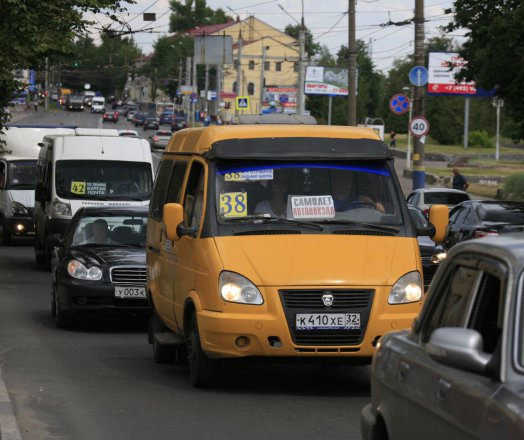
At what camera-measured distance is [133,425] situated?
→ 9031 millimetres

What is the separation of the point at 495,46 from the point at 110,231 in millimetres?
18580

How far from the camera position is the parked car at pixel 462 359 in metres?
4.39

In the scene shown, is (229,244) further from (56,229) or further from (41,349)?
(56,229)

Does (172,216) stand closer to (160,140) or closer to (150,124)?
(160,140)

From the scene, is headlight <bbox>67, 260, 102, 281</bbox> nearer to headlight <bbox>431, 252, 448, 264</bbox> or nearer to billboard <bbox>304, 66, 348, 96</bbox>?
headlight <bbox>431, 252, 448, 264</bbox>

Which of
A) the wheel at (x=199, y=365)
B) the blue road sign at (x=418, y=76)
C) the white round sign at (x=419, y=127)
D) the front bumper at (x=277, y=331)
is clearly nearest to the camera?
the front bumper at (x=277, y=331)

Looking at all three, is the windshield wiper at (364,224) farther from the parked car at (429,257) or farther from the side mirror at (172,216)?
the parked car at (429,257)

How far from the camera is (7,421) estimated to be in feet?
28.9

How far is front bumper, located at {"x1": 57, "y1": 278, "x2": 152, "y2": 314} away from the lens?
14.8 m

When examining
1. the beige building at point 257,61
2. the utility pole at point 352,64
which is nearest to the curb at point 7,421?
the utility pole at point 352,64

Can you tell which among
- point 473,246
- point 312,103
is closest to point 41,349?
point 473,246

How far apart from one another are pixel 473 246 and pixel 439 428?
0.79 metres

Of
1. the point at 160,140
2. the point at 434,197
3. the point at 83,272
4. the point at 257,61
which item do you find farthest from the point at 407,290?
the point at 257,61

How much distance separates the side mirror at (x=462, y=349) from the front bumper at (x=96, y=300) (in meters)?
10.4
